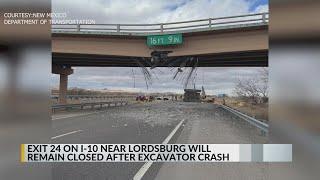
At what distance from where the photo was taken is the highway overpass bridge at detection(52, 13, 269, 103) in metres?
2.83

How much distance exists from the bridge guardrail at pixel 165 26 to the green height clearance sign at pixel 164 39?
0.05 meters

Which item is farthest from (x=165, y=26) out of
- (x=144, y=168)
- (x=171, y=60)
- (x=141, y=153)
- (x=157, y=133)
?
(x=144, y=168)

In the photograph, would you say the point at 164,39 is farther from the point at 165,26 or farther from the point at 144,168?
the point at 144,168

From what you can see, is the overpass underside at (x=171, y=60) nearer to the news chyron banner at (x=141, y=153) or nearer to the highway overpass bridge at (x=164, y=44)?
the highway overpass bridge at (x=164, y=44)

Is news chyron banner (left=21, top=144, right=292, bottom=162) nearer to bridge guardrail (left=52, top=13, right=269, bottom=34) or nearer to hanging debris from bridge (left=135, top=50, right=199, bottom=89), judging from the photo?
hanging debris from bridge (left=135, top=50, right=199, bottom=89)

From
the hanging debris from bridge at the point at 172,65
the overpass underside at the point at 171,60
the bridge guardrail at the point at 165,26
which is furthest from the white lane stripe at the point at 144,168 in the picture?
the bridge guardrail at the point at 165,26

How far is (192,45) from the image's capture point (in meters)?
3.30

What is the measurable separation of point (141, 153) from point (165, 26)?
933 mm

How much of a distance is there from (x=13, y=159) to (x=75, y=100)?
24.7 inches

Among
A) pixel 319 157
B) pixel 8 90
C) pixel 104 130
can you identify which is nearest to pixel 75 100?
pixel 104 130

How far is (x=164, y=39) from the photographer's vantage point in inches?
121

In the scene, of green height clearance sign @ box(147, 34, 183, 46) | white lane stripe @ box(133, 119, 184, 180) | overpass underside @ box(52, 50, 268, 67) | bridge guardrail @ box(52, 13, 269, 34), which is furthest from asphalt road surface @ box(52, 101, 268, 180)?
bridge guardrail @ box(52, 13, 269, 34)

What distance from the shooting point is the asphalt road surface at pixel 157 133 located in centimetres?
286

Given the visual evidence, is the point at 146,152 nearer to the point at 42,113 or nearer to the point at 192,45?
the point at 42,113
